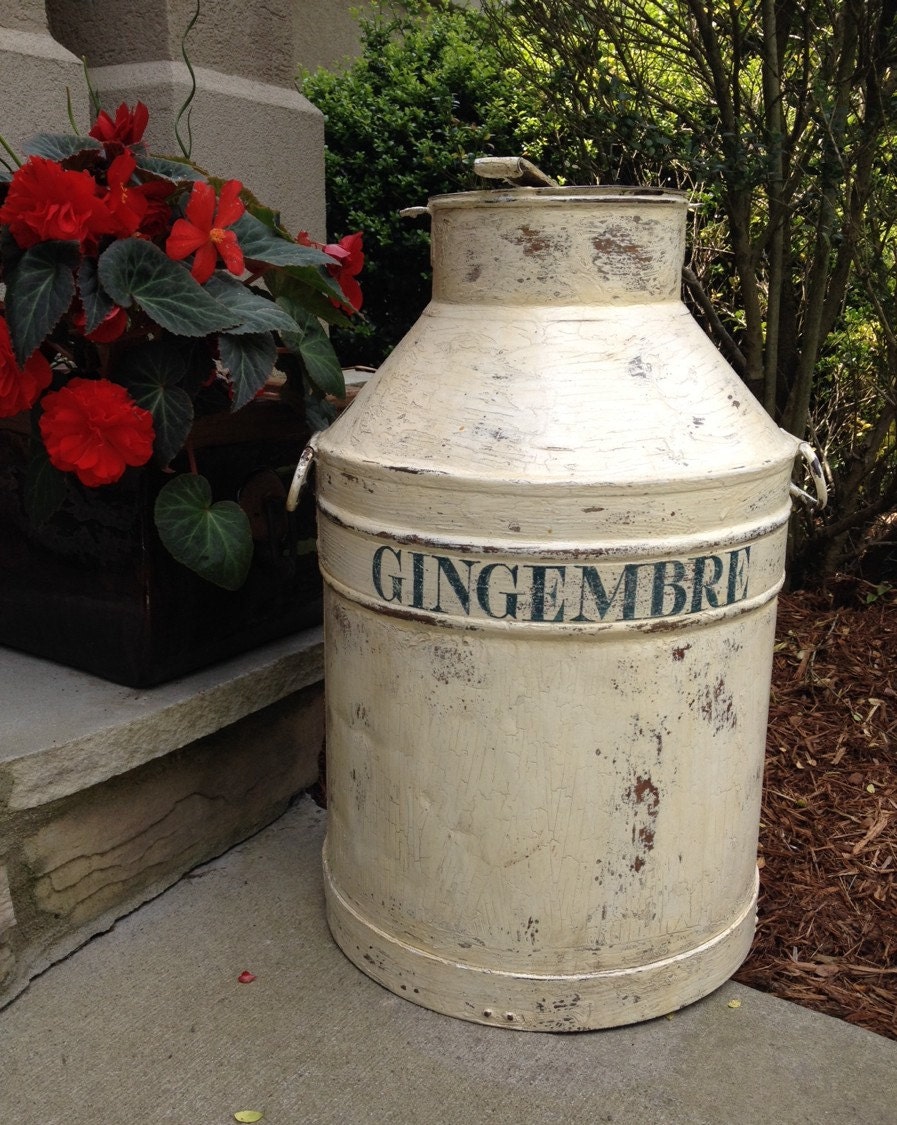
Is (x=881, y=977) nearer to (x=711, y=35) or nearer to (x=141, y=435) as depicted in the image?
(x=141, y=435)

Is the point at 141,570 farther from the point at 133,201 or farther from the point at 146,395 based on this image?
the point at 133,201

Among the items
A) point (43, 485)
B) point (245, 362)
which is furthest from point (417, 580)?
point (43, 485)

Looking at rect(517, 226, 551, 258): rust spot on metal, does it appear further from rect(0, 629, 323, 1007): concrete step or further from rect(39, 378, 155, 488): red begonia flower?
rect(0, 629, 323, 1007): concrete step

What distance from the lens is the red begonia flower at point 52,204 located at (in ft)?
5.47

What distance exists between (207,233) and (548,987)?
1.38 metres

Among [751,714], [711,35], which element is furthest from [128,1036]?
[711,35]

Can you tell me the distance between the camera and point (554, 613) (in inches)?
Result: 63.6

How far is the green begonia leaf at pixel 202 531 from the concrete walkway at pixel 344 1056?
0.73 metres

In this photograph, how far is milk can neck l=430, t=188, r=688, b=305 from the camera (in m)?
1.68

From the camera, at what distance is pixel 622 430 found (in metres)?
1.62

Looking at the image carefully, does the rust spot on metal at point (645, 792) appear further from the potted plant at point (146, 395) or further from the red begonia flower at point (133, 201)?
the red begonia flower at point (133, 201)

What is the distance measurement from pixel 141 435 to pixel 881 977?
165 centimetres

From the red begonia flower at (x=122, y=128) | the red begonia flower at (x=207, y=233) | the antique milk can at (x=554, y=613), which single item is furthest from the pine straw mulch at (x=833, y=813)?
the red begonia flower at (x=122, y=128)

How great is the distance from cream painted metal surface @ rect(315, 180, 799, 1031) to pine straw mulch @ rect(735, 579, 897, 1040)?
285 mm
